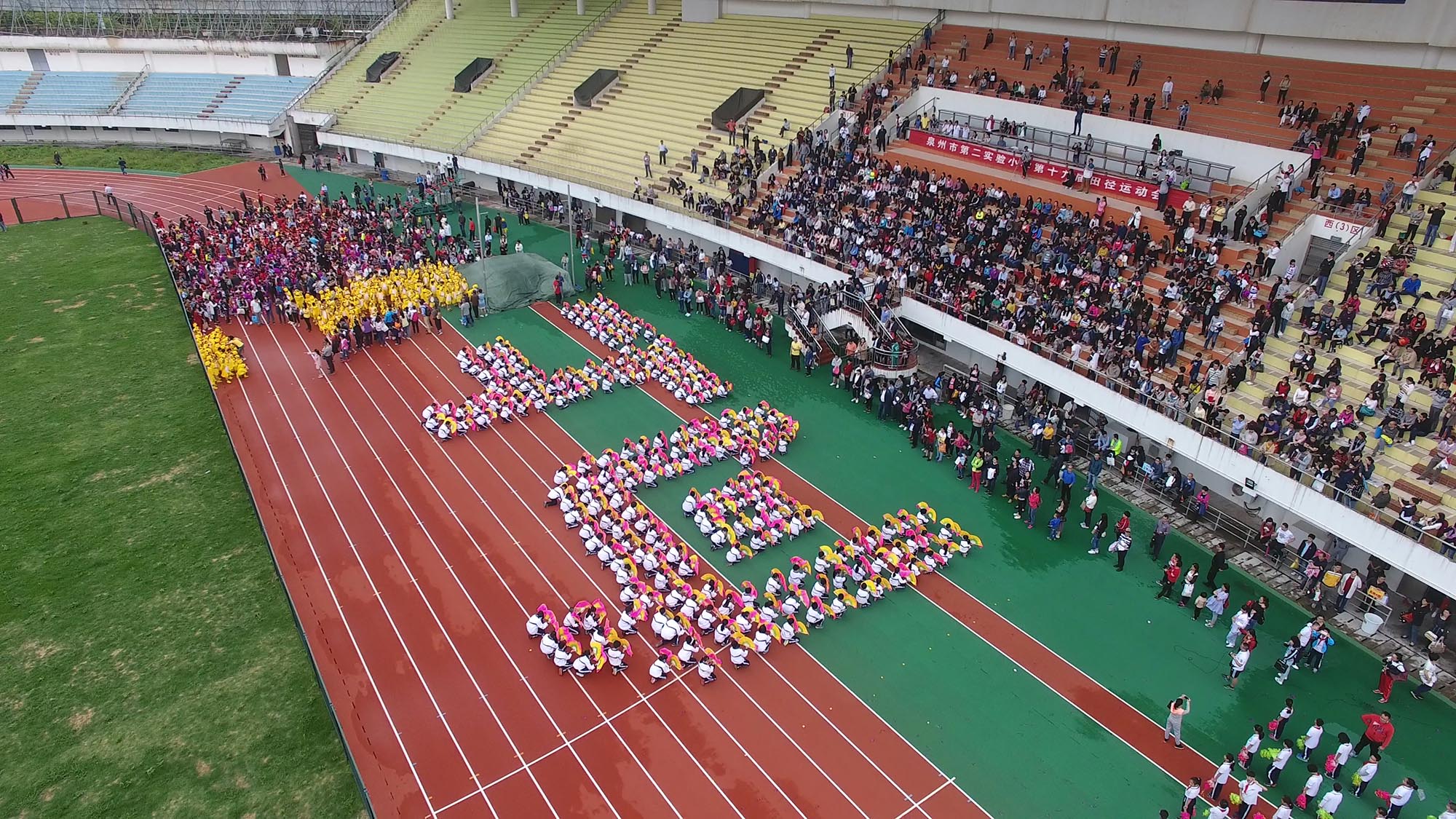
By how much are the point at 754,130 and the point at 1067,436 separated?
797 inches

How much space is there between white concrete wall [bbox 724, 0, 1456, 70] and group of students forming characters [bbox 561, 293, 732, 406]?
2014 cm

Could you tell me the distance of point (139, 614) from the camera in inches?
669

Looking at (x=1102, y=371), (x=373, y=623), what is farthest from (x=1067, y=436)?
(x=373, y=623)

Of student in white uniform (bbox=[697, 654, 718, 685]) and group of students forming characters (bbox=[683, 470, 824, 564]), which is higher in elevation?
group of students forming characters (bbox=[683, 470, 824, 564])

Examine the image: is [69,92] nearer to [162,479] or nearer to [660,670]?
[162,479]

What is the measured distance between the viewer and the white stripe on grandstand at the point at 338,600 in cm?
1388

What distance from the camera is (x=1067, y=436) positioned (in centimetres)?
2066

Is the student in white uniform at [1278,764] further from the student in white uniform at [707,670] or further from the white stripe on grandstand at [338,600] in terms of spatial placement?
the white stripe on grandstand at [338,600]

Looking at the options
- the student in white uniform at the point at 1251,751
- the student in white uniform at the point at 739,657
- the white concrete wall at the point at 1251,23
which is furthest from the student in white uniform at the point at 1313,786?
the white concrete wall at the point at 1251,23

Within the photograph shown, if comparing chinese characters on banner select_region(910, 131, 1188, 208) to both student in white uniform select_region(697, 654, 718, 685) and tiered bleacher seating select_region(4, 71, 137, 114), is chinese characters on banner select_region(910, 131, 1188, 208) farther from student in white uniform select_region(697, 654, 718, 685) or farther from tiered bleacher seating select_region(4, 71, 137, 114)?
tiered bleacher seating select_region(4, 71, 137, 114)

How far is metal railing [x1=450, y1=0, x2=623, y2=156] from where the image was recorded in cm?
4303

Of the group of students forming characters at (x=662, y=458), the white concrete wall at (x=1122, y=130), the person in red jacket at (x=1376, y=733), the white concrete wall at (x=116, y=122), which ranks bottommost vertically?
the person in red jacket at (x=1376, y=733)

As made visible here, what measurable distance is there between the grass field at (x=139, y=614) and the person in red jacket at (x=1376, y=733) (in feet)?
50.8

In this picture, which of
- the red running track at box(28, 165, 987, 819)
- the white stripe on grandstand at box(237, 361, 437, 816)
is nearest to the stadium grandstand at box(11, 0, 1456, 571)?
the red running track at box(28, 165, 987, 819)
